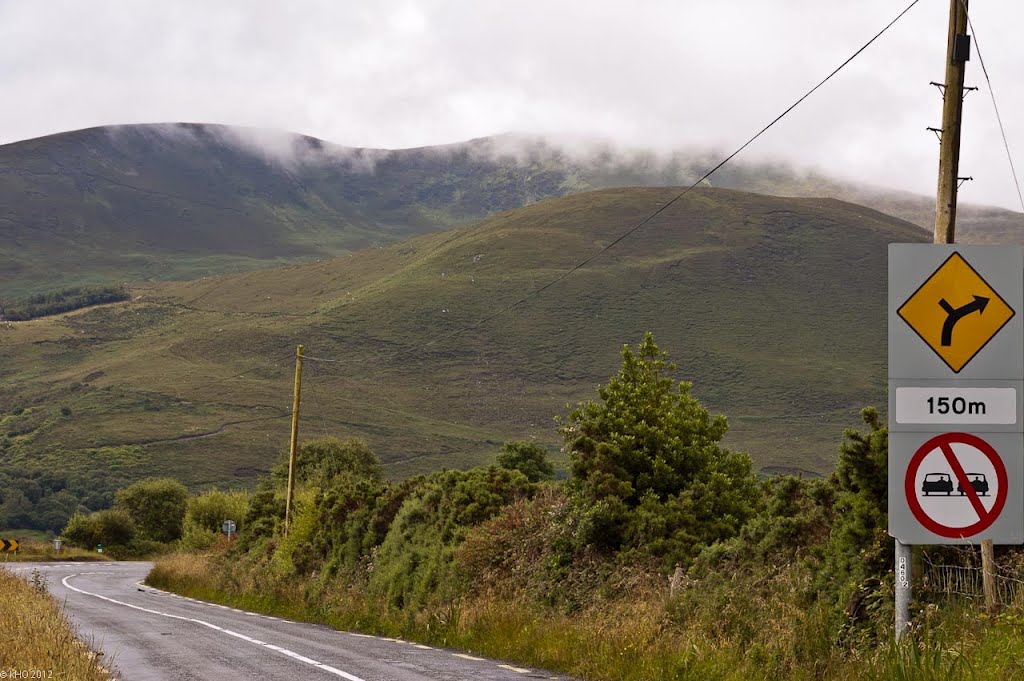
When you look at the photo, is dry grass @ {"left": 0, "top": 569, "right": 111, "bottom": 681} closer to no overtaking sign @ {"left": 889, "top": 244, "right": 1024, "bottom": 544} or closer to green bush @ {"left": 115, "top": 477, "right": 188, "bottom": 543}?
no overtaking sign @ {"left": 889, "top": 244, "right": 1024, "bottom": 544}

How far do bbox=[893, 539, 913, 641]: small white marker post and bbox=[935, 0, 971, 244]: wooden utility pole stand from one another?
295 centimetres

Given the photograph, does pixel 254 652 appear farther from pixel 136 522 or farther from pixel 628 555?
pixel 136 522

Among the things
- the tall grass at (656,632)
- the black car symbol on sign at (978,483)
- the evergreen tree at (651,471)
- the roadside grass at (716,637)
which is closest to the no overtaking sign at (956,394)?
the black car symbol on sign at (978,483)

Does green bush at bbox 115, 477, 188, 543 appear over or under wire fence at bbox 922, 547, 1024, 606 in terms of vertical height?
under

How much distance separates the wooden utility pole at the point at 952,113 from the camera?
35.3ft

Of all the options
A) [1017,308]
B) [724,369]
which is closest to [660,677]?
[1017,308]

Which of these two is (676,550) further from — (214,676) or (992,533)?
(992,533)

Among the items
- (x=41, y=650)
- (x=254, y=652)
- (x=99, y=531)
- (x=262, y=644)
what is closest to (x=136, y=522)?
(x=99, y=531)

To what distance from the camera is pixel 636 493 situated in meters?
20.8

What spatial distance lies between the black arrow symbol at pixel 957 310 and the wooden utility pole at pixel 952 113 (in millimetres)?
1870

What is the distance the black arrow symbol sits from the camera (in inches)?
353

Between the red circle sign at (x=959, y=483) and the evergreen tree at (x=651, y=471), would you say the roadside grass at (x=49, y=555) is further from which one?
the red circle sign at (x=959, y=483)

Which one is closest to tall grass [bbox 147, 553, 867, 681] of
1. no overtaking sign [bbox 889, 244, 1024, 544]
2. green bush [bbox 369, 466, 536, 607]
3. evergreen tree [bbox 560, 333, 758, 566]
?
green bush [bbox 369, 466, 536, 607]

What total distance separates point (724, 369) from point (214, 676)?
594 ft
